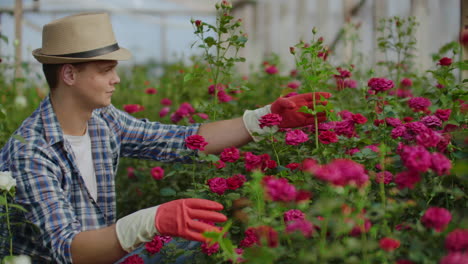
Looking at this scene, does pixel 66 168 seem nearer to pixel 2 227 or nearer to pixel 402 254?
pixel 2 227

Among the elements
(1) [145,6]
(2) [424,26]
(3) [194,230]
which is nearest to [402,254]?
(3) [194,230]

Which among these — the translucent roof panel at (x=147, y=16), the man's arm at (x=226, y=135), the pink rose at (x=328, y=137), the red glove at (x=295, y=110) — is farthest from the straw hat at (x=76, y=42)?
the translucent roof panel at (x=147, y=16)

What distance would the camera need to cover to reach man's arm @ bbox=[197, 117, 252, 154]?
5.90ft

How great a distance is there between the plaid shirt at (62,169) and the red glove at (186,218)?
11.2 inches

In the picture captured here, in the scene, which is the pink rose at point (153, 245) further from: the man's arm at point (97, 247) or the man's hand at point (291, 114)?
the man's hand at point (291, 114)

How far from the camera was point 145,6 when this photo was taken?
13.3m

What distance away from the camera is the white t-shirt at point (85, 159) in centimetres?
179

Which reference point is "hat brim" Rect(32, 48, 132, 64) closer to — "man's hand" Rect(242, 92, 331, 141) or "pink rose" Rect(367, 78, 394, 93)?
"man's hand" Rect(242, 92, 331, 141)

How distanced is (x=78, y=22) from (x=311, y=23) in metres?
5.47

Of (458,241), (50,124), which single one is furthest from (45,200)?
(458,241)

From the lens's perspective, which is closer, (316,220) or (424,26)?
(316,220)

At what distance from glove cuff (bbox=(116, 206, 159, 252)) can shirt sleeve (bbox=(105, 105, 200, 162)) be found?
58cm

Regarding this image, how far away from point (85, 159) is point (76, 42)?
0.40 m

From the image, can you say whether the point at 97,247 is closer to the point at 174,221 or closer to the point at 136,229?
the point at 136,229
